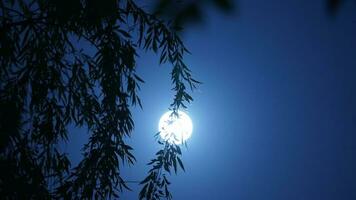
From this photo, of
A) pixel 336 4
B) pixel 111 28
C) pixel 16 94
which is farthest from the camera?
pixel 111 28

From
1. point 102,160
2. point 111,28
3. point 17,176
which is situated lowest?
point 17,176

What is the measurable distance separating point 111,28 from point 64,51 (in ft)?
2.05

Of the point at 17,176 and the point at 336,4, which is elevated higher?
the point at 17,176

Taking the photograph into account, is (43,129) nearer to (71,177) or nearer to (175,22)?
(71,177)

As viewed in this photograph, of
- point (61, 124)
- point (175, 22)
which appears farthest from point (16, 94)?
point (175, 22)

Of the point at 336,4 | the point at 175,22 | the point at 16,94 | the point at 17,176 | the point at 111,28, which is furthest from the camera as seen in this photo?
the point at 111,28

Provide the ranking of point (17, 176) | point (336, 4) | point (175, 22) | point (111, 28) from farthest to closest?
point (111, 28)
point (17, 176)
point (175, 22)
point (336, 4)

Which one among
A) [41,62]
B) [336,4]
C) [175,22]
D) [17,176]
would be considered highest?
[41,62]

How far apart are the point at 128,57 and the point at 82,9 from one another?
74 cm

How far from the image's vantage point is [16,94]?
3348mm

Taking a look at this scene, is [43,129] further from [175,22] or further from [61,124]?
[175,22]

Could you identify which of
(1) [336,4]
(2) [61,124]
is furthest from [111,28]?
(1) [336,4]

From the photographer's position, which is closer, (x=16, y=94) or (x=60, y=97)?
(x=16, y=94)

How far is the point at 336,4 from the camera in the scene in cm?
87
